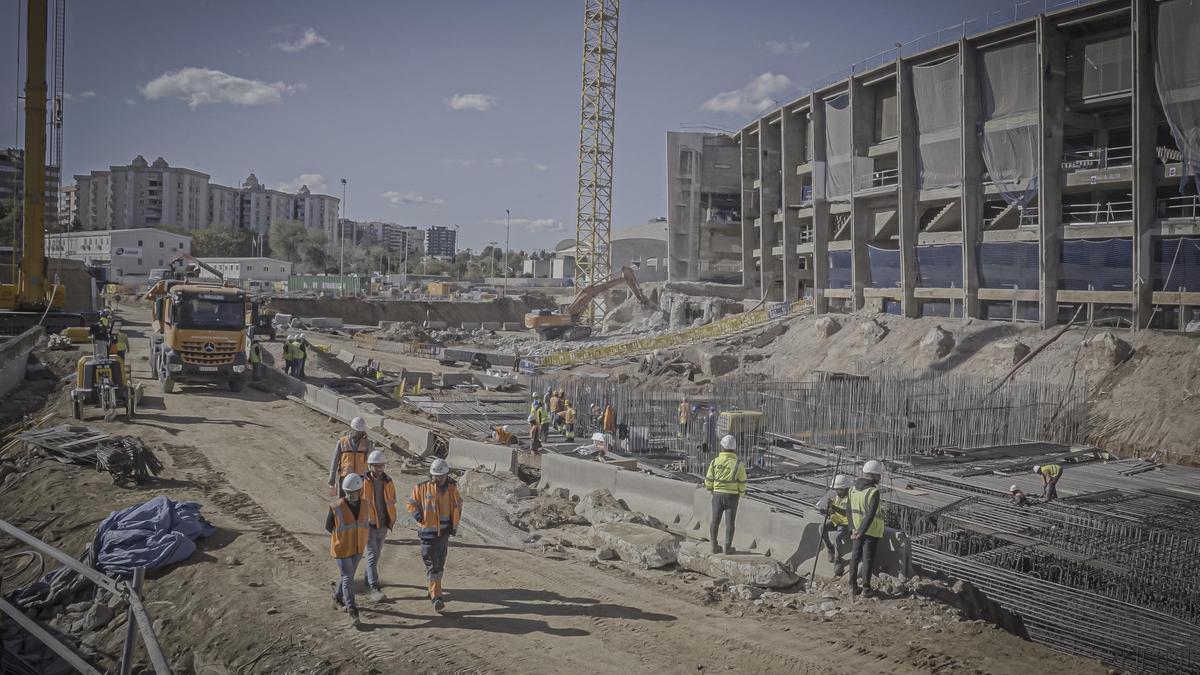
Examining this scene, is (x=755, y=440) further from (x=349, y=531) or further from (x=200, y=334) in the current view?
(x=200, y=334)

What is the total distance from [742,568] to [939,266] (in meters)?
31.6

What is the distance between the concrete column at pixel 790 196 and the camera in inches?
1858

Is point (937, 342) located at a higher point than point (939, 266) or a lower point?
lower

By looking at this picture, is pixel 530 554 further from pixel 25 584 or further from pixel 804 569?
pixel 25 584

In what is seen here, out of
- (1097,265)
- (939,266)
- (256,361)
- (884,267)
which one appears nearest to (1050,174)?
(1097,265)

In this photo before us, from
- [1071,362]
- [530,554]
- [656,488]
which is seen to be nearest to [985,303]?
[1071,362]

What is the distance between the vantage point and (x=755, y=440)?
663 inches

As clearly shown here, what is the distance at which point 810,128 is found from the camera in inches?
1788

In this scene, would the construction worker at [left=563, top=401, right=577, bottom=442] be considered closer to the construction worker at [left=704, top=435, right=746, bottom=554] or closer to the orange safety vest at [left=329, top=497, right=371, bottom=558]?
the construction worker at [left=704, top=435, right=746, bottom=554]

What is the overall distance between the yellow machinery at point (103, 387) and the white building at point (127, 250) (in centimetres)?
6281

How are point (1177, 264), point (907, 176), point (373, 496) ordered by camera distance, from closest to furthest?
point (373, 496) < point (1177, 264) < point (907, 176)

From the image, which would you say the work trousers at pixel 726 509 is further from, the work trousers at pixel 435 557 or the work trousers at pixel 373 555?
the work trousers at pixel 373 555

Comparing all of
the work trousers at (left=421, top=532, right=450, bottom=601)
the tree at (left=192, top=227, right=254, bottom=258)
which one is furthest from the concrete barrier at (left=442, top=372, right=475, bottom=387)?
the tree at (left=192, top=227, right=254, bottom=258)

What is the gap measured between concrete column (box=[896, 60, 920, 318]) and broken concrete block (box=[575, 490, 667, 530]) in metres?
29.7
